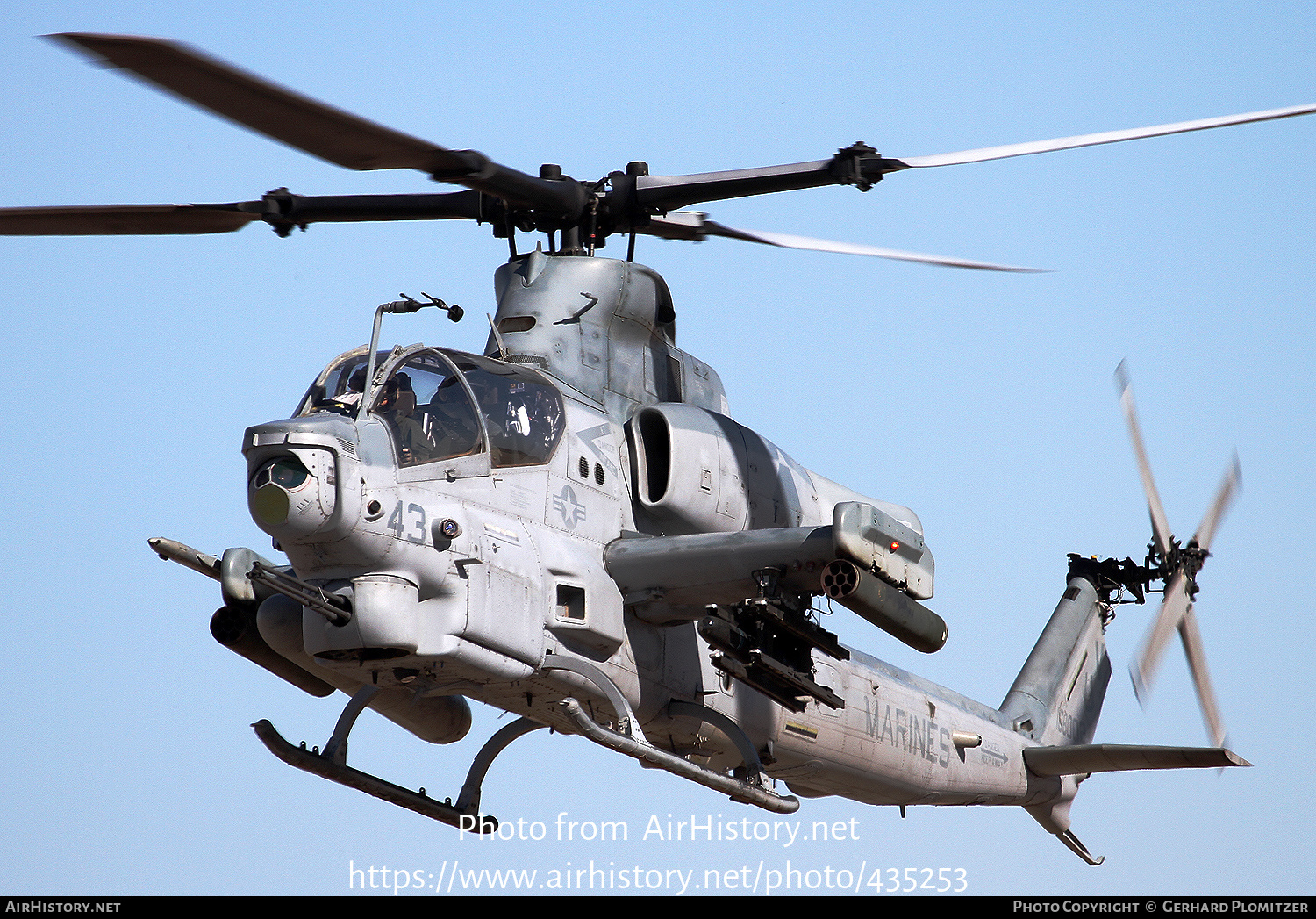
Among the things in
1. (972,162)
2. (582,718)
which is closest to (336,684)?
(582,718)

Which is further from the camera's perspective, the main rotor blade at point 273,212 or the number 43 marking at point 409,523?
the main rotor blade at point 273,212

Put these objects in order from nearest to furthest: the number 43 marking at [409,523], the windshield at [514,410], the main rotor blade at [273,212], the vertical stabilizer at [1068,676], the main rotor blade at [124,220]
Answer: the number 43 marking at [409,523], the windshield at [514,410], the main rotor blade at [124,220], the main rotor blade at [273,212], the vertical stabilizer at [1068,676]

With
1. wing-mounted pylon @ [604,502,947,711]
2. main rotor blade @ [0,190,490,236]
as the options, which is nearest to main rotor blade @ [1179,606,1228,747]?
wing-mounted pylon @ [604,502,947,711]

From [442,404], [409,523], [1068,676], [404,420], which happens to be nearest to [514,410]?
[442,404]

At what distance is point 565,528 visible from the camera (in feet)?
39.6

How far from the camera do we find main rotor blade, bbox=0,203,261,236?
12.3m

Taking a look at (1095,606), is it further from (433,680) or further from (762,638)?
(433,680)

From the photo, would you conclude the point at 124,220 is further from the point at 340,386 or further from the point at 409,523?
the point at 409,523

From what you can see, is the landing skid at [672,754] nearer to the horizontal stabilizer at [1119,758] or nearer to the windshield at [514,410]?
the windshield at [514,410]

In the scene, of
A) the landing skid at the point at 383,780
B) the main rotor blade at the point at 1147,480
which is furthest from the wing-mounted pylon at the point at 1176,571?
Answer: the landing skid at the point at 383,780

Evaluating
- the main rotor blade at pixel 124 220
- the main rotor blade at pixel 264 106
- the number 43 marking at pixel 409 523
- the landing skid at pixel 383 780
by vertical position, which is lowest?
the landing skid at pixel 383 780

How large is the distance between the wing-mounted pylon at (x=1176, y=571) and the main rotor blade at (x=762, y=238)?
214 inches

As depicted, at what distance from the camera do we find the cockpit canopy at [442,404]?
1125cm

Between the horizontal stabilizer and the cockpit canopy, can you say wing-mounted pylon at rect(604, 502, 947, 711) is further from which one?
the horizontal stabilizer
